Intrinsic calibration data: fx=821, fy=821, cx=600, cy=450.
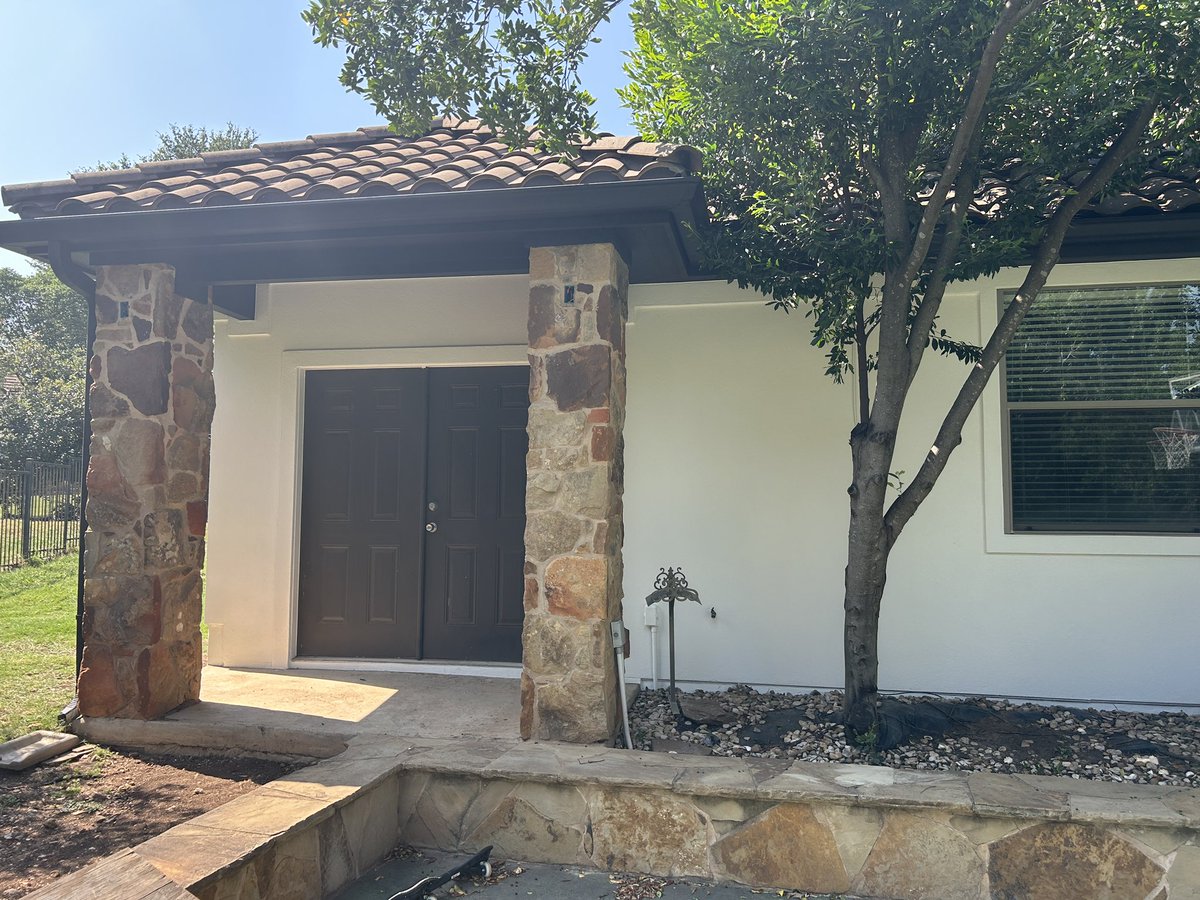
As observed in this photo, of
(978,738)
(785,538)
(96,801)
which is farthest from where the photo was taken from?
(785,538)

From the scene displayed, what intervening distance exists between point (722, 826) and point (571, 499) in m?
1.70

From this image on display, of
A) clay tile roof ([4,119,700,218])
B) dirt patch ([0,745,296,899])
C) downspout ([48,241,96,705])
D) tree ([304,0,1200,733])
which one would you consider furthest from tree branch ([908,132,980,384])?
downspout ([48,241,96,705])

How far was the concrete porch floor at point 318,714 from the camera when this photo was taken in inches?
178

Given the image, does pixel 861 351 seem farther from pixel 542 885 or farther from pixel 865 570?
pixel 542 885

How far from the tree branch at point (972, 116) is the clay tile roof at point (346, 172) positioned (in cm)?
117

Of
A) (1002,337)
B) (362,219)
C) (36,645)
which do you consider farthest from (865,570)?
(36,645)

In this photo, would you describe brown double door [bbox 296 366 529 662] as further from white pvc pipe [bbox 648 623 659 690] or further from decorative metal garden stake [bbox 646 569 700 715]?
decorative metal garden stake [bbox 646 569 700 715]

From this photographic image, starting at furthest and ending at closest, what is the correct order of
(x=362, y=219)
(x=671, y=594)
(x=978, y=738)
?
(x=671, y=594), (x=978, y=738), (x=362, y=219)

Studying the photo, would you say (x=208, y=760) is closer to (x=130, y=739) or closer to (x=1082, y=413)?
(x=130, y=739)

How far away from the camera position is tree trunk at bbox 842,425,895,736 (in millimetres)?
4285

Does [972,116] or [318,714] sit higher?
[972,116]

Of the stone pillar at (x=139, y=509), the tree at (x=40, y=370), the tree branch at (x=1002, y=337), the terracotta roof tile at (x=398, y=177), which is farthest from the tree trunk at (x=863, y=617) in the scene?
the tree at (x=40, y=370)

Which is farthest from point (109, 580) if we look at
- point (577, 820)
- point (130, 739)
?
point (577, 820)

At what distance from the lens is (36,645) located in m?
7.11
